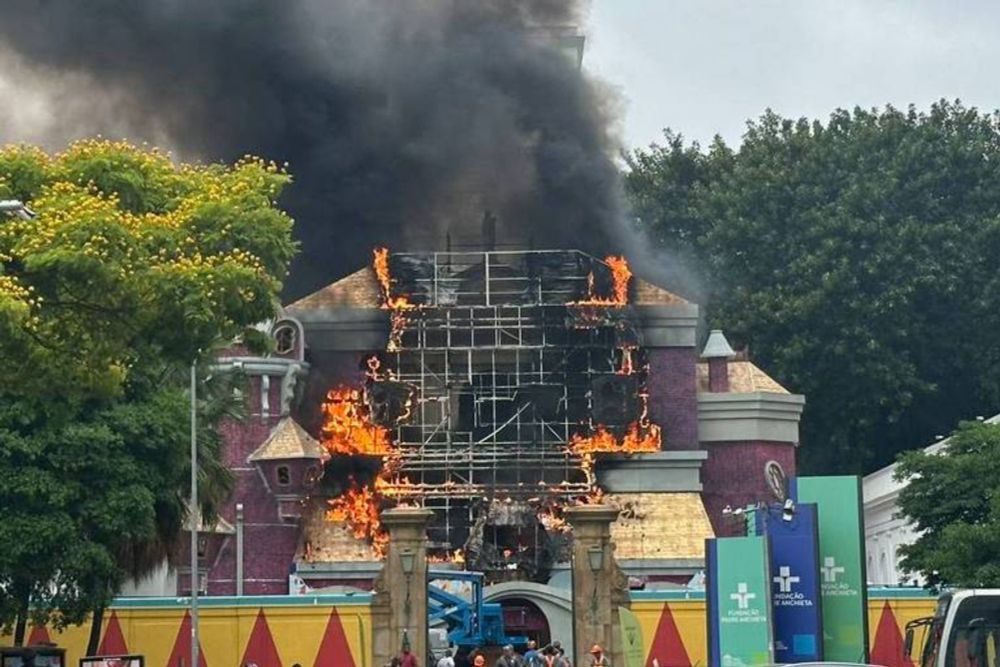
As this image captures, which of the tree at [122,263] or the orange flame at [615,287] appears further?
the orange flame at [615,287]

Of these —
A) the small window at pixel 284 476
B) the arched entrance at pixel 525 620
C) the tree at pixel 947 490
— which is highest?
→ the small window at pixel 284 476

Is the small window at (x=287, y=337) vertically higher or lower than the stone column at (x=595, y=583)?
higher

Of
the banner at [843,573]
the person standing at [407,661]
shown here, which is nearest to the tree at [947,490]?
the banner at [843,573]

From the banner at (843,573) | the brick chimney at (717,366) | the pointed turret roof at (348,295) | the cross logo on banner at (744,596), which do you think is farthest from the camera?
the brick chimney at (717,366)

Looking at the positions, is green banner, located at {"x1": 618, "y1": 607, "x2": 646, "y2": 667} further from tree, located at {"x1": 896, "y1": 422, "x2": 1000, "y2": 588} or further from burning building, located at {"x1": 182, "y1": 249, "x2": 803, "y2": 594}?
burning building, located at {"x1": 182, "y1": 249, "x2": 803, "y2": 594}

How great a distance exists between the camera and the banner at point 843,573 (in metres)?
42.0

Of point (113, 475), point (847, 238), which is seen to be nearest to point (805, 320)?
point (847, 238)

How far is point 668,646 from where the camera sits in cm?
6091

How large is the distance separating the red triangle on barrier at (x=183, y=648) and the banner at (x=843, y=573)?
22.3 metres

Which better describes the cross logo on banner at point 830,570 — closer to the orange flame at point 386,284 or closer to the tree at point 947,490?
the tree at point 947,490

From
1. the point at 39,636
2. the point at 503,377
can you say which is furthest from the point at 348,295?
the point at 39,636

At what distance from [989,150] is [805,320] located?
34.3 ft

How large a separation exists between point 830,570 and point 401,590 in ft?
54.1

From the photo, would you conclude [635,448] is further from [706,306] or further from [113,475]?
[113,475]
